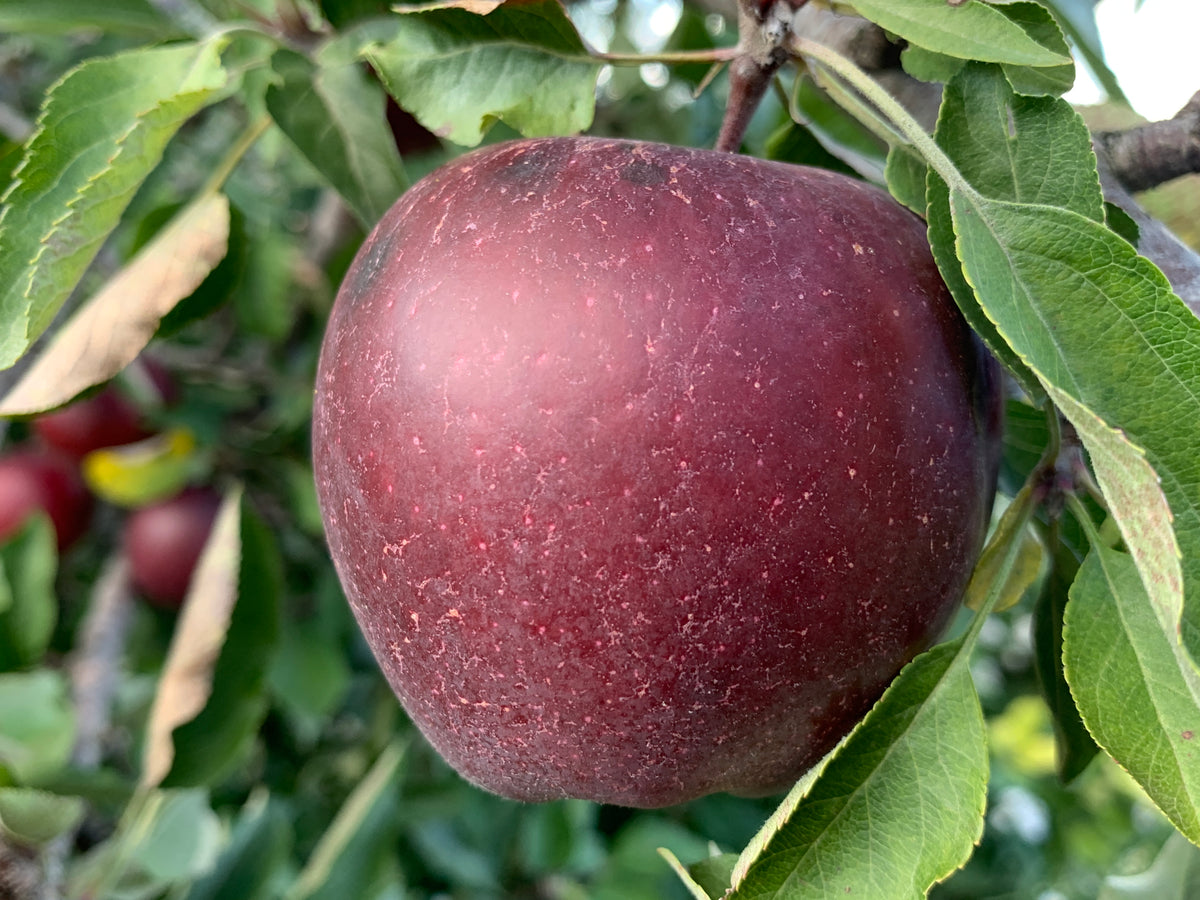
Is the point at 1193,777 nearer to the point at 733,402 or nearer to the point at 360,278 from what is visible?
the point at 733,402

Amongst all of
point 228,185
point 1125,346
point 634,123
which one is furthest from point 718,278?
point 634,123

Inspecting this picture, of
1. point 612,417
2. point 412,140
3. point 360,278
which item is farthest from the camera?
point 412,140

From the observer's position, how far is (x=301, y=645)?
4.36ft

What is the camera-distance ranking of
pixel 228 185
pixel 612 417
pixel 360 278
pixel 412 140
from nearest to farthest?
1. pixel 612 417
2. pixel 360 278
3. pixel 228 185
4. pixel 412 140

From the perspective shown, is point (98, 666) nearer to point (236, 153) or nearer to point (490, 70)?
point (236, 153)

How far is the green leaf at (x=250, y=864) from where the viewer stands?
96 cm

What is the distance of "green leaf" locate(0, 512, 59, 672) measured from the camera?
1050 mm

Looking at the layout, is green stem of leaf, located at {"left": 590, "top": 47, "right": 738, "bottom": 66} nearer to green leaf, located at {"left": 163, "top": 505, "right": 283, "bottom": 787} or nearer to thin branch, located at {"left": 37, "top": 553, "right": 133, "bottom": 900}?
green leaf, located at {"left": 163, "top": 505, "right": 283, "bottom": 787}

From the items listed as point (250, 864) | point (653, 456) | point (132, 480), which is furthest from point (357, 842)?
point (653, 456)

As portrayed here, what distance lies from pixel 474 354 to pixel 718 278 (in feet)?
0.35

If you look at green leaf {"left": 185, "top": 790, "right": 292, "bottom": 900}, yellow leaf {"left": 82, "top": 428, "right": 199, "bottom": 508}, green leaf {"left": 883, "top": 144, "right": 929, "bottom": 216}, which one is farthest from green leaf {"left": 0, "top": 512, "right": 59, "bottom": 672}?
green leaf {"left": 883, "top": 144, "right": 929, "bottom": 216}

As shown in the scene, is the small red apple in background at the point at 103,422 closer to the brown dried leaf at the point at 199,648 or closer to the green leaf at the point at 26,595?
the green leaf at the point at 26,595

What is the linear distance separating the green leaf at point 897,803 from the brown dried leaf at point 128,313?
463mm

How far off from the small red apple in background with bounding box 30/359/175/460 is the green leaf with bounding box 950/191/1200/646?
1.19 meters
